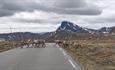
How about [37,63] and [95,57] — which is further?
[95,57]

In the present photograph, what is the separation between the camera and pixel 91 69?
2008 cm

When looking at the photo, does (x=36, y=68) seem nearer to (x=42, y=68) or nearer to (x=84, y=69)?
(x=42, y=68)

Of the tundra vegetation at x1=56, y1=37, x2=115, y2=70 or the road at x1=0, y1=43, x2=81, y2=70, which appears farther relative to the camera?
the tundra vegetation at x1=56, y1=37, x2=115, y2=70

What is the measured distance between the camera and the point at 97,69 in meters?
20.1

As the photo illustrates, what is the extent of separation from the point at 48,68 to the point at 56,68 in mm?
422

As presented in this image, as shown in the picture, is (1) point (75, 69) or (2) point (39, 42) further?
(2) point (39, 42)

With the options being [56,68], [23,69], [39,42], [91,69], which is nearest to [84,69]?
[91,69]

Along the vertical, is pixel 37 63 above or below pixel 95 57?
above

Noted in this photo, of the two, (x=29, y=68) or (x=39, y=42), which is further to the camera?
(x=39, y=42)

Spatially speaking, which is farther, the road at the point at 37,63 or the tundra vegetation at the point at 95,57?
the tundra vegetation at the point at 95,57

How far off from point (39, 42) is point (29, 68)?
52.0 m

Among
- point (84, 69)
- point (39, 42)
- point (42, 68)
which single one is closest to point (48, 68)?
point (42, 68)

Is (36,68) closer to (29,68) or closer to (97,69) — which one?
(29,68)

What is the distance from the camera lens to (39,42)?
7256cm
